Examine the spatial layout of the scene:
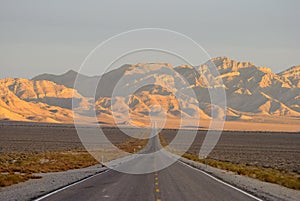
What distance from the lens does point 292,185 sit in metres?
26.0

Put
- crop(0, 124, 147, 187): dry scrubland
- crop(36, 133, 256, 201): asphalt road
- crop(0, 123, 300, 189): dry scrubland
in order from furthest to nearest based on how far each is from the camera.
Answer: crop(0, 124, 147, 187): dry scrubland
crop(0, 123, 300, 189): dry scrubland
crop(36, 133, 256, 201): asphalt road

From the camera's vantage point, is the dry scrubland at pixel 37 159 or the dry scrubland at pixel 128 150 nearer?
the dry scrubland at pixel 128 150

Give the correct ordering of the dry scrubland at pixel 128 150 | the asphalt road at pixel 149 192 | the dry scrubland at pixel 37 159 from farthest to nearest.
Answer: the dry scrubland at pixel 37 159 → the dry scrubland at pixel 128 150 → the asphalt road at pixel 149 192

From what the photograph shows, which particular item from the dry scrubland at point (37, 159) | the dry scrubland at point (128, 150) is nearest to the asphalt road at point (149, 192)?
the dry scrubland at point (128, 150)

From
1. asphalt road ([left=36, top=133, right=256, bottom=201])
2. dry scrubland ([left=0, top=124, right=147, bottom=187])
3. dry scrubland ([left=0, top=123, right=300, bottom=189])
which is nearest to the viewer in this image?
asphalt road ([left=36, top=133, right=256, bottom=201])

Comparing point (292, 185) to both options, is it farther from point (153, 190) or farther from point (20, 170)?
point (20, 170)

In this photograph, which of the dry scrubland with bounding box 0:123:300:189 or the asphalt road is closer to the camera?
the asphalt road

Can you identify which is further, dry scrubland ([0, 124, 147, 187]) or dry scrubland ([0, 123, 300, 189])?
dry scrubland ([0, 124, 147, 187])

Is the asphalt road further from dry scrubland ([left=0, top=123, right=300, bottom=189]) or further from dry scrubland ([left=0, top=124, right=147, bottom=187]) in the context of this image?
dry scrubland ([left=0, top=124, right=147, bottom=187])

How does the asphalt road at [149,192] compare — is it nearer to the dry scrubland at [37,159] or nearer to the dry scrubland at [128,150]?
the dry scrubland at [128,150]

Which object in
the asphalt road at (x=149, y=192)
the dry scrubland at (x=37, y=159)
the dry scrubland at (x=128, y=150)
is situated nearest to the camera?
the asphalt road at (x=149, y=192)

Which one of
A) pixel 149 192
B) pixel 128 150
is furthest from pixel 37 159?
pixel 149 192

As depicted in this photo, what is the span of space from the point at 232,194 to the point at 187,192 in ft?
6.02

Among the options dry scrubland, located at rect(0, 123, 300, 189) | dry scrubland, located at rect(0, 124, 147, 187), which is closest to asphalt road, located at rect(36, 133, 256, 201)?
dry scrubland, located at rect(0, 123, 300, 189)
